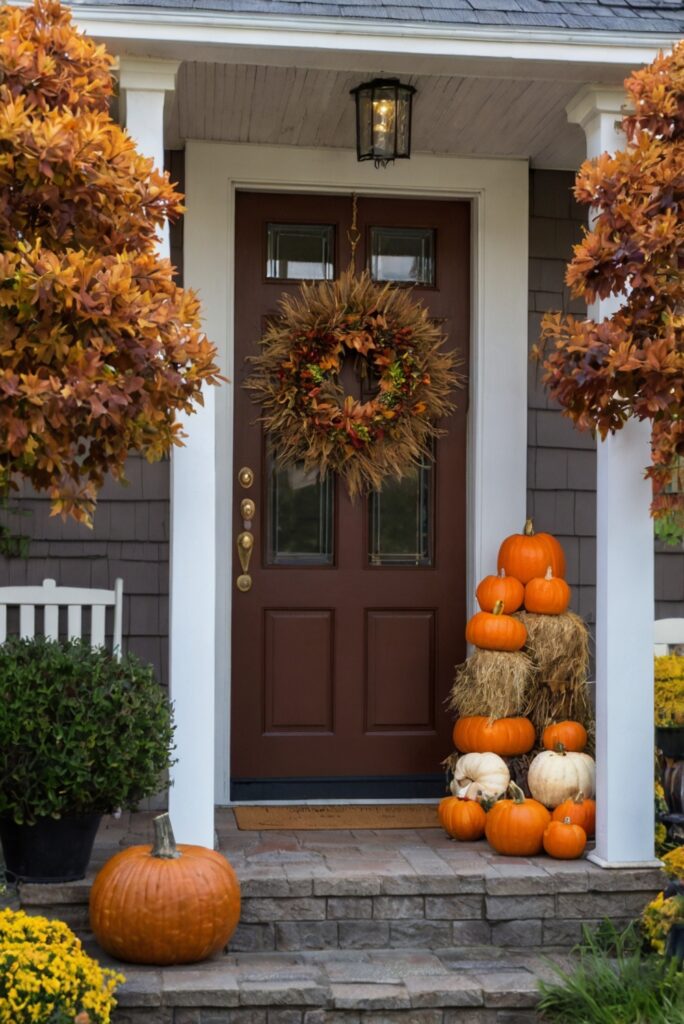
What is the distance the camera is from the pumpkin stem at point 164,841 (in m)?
4.11

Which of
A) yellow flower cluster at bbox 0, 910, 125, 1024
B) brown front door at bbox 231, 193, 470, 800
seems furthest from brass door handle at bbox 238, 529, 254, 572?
yellow flower cluster at bbox 0, 910, 125, 1024

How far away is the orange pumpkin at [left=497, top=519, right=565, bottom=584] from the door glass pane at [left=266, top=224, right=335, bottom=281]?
1.39 m

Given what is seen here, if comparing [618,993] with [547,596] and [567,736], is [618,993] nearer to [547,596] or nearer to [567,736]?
[567,736]

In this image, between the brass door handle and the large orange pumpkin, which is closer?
the large orange pumpkin

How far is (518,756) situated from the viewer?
17.1 feet

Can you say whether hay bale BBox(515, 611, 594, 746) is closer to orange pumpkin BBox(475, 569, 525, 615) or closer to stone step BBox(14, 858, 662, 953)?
orange pumpkin BBox(475, 569, 525, 615)

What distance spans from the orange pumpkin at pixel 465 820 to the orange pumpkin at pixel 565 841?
0.32 meters

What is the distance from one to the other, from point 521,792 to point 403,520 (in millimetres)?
1396

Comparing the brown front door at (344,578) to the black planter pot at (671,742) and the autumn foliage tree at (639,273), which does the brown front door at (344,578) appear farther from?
the autumn foliage tree at (639,273)

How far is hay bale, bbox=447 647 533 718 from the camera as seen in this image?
16.9 feet

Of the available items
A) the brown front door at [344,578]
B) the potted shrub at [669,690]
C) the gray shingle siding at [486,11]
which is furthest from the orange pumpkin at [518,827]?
the gray shingle siding at [486,11]

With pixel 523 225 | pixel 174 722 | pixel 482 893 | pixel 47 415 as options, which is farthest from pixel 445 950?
pixel 523 225

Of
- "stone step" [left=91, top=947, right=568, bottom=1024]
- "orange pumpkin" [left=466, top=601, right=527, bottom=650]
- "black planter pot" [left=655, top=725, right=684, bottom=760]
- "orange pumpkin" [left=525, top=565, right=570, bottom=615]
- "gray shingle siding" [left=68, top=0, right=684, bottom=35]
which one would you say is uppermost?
"gray shingle siding" [left=68, top=0, right=684, bottom=35]

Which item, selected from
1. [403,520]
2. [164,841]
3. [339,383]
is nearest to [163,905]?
[164,841]
